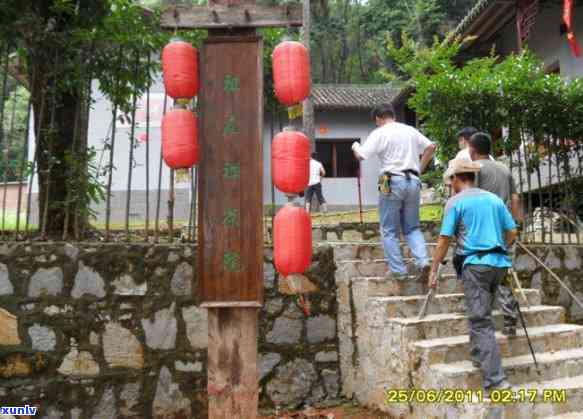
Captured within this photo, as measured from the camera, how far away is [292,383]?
533 cm

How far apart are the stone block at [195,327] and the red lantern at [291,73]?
2290 mm

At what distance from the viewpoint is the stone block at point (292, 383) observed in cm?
530

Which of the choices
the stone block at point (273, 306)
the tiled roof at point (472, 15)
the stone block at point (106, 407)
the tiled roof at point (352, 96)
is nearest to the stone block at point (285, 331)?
the stone block at point (273, 306)

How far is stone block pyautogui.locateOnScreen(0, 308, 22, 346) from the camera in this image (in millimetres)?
4773

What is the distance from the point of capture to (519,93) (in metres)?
6.50

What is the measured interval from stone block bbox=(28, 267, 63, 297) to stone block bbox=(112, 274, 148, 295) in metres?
0.46

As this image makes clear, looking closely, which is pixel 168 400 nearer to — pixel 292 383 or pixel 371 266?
pixel 292 383

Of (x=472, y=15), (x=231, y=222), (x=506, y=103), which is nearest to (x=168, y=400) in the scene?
(x=231, y=222)

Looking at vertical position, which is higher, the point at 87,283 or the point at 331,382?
the point at 87,283

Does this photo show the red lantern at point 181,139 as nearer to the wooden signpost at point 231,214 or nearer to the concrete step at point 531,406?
the wooden signpost at point 231,214

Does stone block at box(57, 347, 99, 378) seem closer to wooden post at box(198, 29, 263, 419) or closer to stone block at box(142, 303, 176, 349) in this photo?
stone block at box(142, 303, 176, 349)

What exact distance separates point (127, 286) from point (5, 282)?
Result: 100 centimetres

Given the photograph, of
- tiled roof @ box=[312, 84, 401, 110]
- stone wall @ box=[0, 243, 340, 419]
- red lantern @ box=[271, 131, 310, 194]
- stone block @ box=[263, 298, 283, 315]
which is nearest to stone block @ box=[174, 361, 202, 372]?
stone wall @ box=[0, 243, 340, 419]

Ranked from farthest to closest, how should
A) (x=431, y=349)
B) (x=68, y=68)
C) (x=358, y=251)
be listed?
(x=358, y=251)
(x=68, y=68)
(x=431, y=349)
